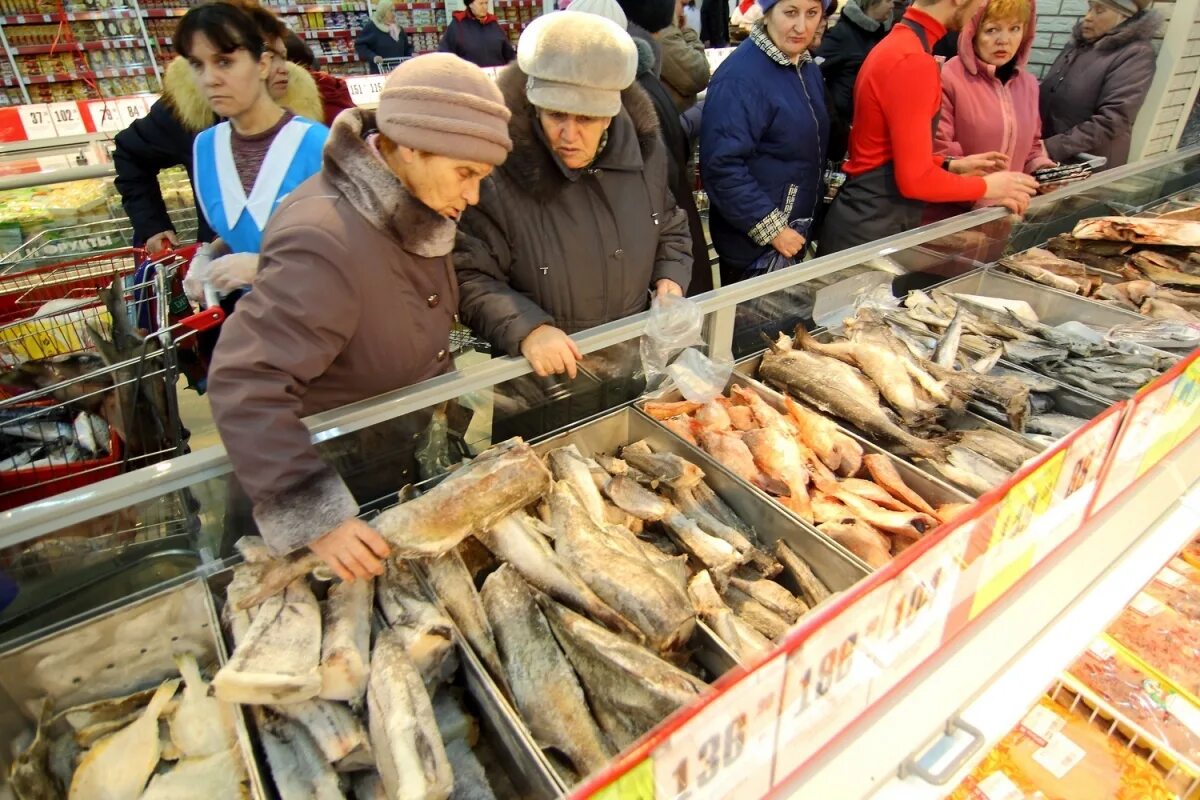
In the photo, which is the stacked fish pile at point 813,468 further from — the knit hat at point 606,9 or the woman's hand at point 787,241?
the knit hat at point 606,9

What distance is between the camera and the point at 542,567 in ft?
4.41

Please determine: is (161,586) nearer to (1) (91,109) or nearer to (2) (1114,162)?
(1) (91,109)

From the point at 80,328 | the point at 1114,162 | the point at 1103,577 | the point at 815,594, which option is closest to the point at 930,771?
the point at 815,594

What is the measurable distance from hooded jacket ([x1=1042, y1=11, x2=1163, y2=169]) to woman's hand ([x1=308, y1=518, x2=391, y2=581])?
17.2 feet

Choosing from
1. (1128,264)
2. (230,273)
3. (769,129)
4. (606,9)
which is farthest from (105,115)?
(1128,264)

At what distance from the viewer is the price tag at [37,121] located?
4.58 metres

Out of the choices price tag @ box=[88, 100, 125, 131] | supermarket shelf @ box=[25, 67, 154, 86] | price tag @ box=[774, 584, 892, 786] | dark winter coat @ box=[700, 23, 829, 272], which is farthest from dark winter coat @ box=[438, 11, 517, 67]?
price tag @ box=[774, 584, 892, 786]

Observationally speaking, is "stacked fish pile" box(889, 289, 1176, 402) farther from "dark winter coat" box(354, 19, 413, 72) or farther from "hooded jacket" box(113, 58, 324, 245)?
"dark winter coat" box(354, 19, 413, 72)

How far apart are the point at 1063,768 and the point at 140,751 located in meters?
1.96

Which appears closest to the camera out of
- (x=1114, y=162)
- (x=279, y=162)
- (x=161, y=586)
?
(x=161, y=586)

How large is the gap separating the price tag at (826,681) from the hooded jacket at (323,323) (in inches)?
31.7

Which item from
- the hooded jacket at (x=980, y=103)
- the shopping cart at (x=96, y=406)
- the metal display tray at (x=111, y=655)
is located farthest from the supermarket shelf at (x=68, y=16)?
the metal display tray at (x=111, y=655)

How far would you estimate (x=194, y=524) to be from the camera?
1.41 meters

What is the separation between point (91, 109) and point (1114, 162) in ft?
22.8
